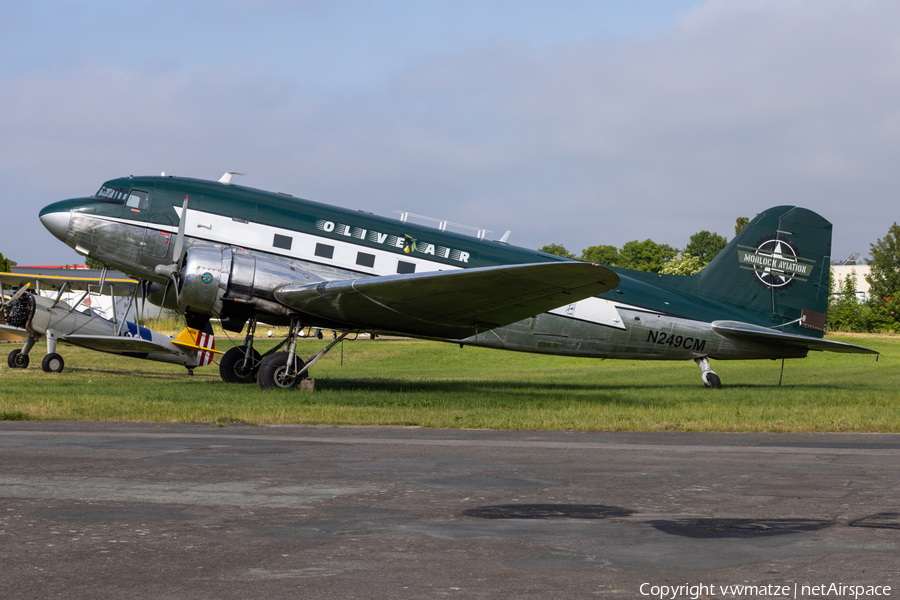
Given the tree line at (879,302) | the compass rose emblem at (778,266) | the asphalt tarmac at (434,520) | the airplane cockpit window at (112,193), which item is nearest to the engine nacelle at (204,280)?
the airplane cockpit window at (112,193)

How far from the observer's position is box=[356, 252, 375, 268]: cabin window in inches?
781

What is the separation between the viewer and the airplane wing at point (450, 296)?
15.1 m

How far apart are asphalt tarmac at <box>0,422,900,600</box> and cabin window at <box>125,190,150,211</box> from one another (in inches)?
379

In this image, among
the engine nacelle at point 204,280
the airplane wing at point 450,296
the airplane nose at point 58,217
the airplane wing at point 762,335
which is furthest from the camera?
the airplane wing at point 762,335

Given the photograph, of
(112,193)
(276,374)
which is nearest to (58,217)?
(112,193)

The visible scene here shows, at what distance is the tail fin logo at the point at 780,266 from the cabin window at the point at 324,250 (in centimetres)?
1234

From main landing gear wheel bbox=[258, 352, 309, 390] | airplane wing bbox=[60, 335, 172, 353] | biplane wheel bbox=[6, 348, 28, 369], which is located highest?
main landing gear wheel bbox=[258, 352, 309, 390]

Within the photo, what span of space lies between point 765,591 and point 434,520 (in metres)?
2.53

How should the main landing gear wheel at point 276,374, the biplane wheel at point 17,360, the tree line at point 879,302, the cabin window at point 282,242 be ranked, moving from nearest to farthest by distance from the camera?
the main landing gear wheel at point 276,374 < the cabin window at point 282,242 < the biplane wheel at point 17,360 < the tree line at point 879,302

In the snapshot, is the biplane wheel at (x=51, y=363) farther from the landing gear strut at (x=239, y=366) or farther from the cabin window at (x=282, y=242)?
the cabin window at (x=282, y=242)

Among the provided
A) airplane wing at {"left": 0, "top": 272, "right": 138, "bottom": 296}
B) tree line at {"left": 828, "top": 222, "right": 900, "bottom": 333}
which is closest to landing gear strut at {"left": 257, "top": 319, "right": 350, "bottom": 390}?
airplane wing at {"left": 0, "top": 272, "right": 138, "bottom": 296}

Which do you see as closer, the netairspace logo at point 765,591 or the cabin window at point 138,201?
the netairspace logo at point 765,591

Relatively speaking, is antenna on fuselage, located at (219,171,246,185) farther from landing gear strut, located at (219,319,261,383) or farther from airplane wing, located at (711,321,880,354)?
airplane wing, located at (711,321,880,354)

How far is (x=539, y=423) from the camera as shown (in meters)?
14.0
